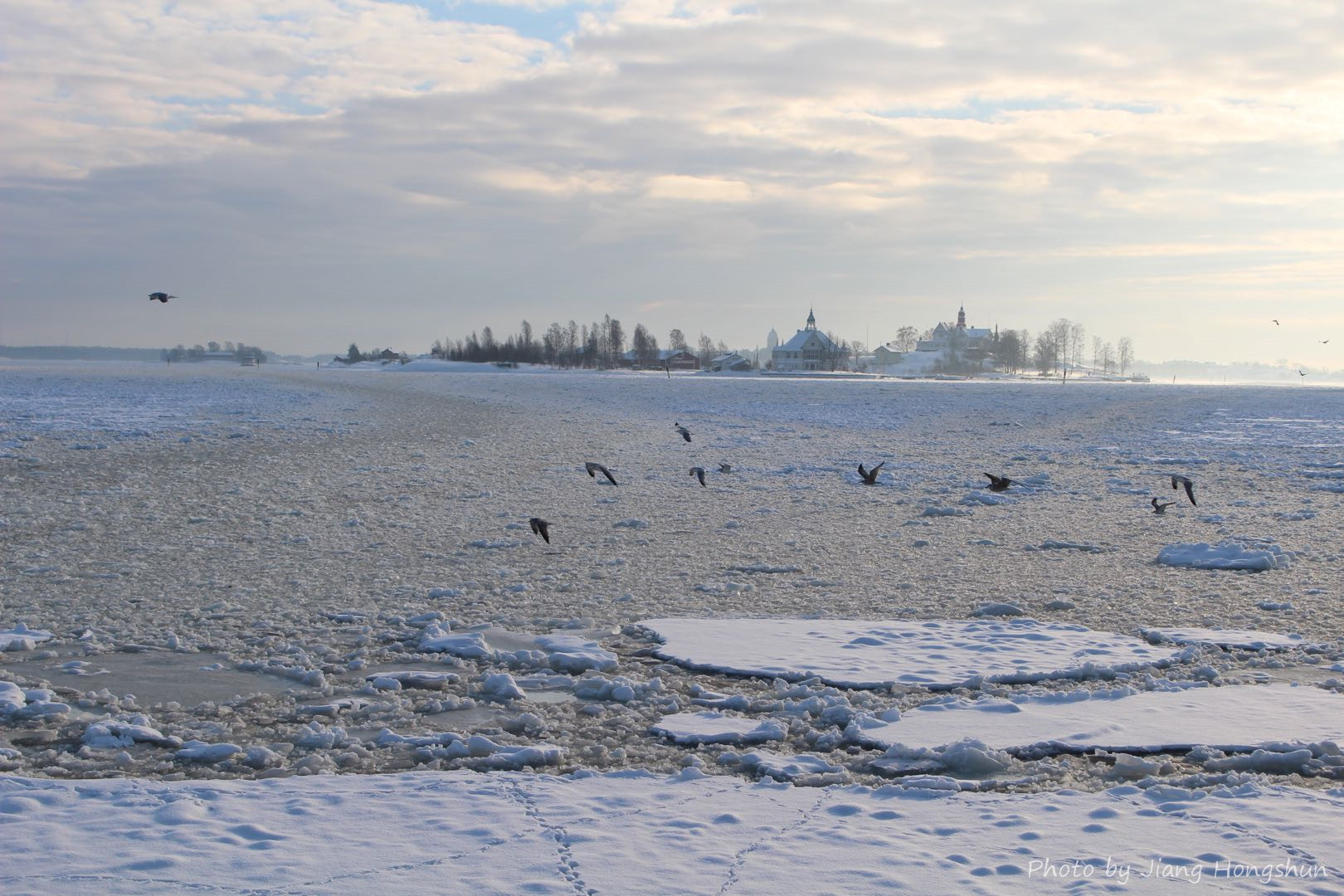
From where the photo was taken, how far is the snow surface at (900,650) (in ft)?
23.0

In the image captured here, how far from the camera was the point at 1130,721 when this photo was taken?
19.6 ft

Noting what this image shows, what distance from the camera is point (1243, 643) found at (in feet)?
25.3

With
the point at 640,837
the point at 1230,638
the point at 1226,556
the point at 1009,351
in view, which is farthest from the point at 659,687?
the point at 1009,351

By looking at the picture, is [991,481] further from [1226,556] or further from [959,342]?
[959,342]

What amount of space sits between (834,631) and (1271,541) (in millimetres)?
6932

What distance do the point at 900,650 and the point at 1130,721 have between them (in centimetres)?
188

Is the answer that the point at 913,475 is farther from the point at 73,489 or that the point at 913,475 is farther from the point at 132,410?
the point at 132,410

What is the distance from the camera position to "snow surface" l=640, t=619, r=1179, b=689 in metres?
7.02

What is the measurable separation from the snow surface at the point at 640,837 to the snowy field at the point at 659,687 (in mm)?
20

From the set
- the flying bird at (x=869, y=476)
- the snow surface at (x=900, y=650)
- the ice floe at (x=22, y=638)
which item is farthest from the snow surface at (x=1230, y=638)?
the flying bird at (x=869, y=476)

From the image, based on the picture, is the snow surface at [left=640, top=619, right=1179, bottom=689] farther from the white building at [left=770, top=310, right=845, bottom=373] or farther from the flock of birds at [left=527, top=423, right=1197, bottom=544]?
the white building at [left=770, top=310, right=845, bottom=373]

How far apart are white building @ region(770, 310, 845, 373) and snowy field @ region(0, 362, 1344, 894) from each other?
5046 inches

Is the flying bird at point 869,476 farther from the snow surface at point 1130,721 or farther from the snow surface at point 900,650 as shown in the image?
the snow surface at point 1130,721

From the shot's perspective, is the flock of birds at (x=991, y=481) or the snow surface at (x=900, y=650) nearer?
the snow surface at (x=900, y=650)
